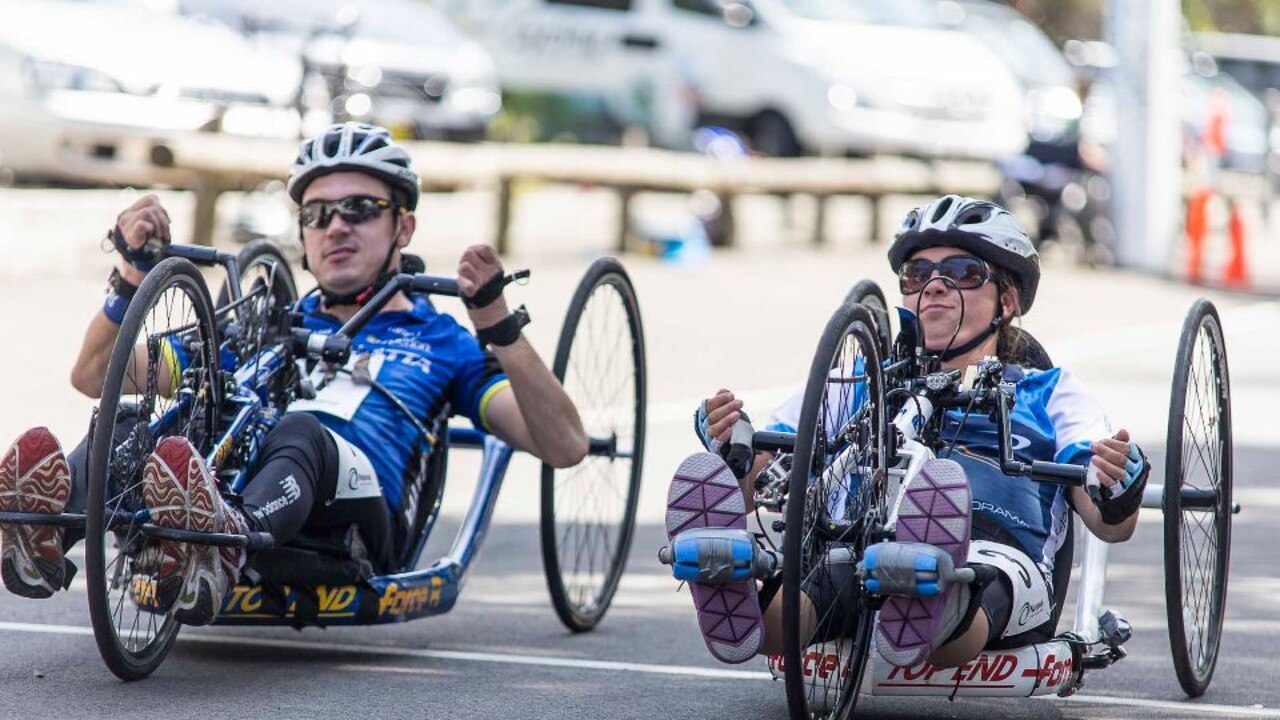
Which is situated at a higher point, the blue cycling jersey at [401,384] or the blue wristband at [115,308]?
the blue wristband at [115,308]

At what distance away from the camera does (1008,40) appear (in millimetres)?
31328

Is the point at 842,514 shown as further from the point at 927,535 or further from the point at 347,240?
the point at 347,240

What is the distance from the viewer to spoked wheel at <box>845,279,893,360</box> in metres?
5.39

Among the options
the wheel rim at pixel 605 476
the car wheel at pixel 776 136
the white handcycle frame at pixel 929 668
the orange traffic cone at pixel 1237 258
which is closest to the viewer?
the white handcycle frame at pixel 929 668

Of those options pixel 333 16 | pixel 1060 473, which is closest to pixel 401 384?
pixel 1060 473

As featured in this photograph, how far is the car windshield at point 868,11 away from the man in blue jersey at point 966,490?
18.7 metres

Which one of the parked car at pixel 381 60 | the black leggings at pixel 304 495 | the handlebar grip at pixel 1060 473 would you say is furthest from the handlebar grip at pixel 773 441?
the parked car at pixel 381 60

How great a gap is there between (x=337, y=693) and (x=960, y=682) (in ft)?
5.08

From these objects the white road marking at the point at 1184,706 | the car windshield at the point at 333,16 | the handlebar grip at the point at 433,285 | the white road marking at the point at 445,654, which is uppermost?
the car windshield at the point at 333,16

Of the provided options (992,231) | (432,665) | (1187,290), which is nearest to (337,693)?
(432,665)

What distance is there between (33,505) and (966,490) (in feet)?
7.18

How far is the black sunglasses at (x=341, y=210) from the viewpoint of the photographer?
661cm

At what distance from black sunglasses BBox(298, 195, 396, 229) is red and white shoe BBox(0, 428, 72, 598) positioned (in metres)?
1.30

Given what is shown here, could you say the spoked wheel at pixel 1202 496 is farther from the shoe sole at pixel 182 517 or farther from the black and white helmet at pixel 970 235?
the shoe sole at pixel 182 517
